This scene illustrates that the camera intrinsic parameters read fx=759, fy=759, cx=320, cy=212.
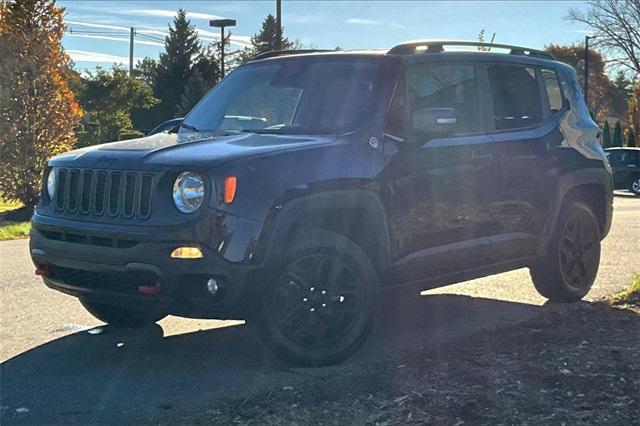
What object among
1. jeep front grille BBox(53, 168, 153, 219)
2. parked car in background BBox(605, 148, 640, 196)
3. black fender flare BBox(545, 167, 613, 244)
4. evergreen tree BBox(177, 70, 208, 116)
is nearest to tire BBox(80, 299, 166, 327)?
jeep front grille BBox(53, 168, 153, 219)

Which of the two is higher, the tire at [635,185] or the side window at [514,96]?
the side window at [514,96]

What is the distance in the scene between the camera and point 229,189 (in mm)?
4238

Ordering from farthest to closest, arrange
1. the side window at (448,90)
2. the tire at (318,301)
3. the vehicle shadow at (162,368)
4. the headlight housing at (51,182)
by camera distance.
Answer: the side window at (448,90) < the headlight housing at (51,182) < the tire at (318,301) < the vehicle shadow at (162,368)

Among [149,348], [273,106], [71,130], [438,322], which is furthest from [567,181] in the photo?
[71,130]

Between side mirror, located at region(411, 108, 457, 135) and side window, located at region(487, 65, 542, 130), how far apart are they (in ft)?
2.74

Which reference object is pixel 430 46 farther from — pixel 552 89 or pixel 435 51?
pixel 552 89

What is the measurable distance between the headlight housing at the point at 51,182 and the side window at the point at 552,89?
403 cm

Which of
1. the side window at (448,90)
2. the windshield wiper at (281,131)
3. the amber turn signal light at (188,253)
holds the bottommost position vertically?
the amber turn signal light at (188,253)

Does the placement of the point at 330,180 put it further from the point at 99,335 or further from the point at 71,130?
the point at 71,130

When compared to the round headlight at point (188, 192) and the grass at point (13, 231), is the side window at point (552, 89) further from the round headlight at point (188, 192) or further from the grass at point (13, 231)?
the grass at point (13, 231)

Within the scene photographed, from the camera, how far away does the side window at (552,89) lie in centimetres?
650

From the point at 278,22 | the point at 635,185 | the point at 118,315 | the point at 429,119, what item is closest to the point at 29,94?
the point at 278,22

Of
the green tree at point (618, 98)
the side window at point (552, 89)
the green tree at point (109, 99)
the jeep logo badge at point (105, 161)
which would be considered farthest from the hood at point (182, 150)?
the green tree at point (618, 98)

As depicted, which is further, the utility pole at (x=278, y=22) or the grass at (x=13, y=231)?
the utility pole at (x=278, y=22)
